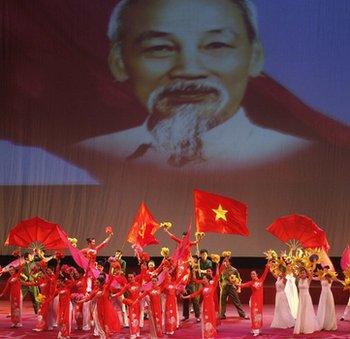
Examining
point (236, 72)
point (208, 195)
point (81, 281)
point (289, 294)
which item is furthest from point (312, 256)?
point (236, 72)

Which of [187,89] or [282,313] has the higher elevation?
[187,89]

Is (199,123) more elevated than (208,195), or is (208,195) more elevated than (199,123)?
(199,123)

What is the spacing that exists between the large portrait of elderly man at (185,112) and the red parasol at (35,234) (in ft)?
10.4

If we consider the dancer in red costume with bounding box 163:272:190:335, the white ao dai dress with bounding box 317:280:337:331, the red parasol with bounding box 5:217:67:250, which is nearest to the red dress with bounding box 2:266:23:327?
the red parasol with bounding box 5:217:67:250

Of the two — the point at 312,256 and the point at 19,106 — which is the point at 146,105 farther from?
the point at 312,256

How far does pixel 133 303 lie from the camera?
970 cm

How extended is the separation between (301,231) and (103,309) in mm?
3319

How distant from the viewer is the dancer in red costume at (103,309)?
9570mm

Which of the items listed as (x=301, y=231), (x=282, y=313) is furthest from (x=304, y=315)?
(x=301, y=231)

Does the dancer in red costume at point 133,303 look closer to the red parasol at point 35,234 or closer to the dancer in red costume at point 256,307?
the dancer in red costume at point 256,307

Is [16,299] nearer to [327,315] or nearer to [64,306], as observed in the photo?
[64,306]

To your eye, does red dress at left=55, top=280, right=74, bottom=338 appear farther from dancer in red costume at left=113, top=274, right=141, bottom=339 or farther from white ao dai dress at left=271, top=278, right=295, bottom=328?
white ao dai dress at left=271, top=278, right=295, bottom=328

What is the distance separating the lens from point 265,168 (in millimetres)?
14648

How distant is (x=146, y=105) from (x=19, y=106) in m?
2.67
